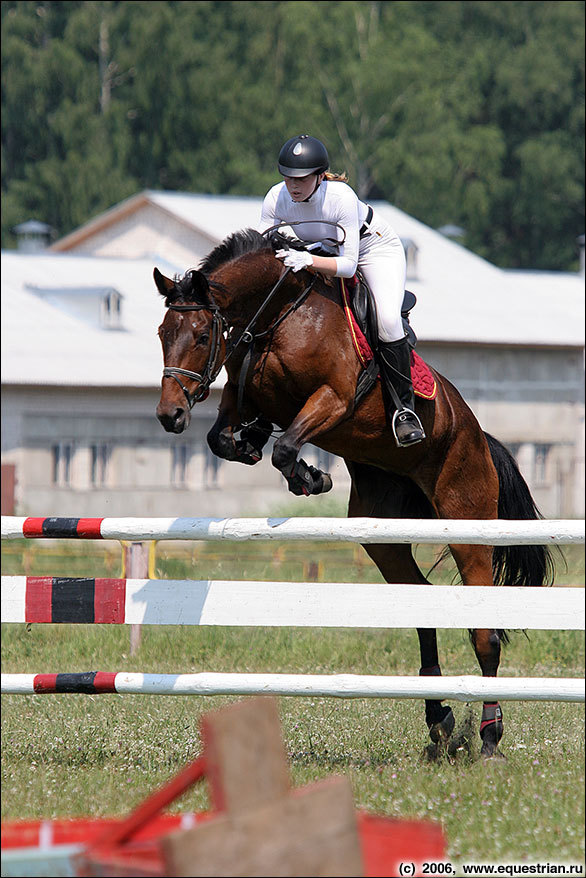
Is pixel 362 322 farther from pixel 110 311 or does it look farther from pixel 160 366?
pixel 110 311

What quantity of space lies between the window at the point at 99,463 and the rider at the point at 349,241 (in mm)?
22270

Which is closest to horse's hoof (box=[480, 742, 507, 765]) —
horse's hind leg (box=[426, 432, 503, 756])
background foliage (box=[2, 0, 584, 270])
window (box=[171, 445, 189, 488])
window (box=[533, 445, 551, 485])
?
horse's hind leg (box=[426, 432, 503, 756])

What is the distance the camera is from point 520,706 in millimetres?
7234

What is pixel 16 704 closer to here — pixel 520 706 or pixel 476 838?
pixel 520 706

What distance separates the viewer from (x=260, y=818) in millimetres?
2646

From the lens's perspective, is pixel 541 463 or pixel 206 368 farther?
pixel 541 463

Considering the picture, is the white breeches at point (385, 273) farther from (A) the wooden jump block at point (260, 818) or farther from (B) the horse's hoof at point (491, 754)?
(A) the wooden jump block at point (260, 818)

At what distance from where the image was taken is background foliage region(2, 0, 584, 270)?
44406 millimetres

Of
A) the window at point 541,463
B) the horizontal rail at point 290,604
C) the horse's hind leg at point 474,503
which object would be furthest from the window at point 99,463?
the horizontal rail at point 290,604

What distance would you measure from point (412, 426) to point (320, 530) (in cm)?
128

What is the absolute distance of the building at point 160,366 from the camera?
27406 mm

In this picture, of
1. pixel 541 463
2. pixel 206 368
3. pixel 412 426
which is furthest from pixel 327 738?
pixel 541 463

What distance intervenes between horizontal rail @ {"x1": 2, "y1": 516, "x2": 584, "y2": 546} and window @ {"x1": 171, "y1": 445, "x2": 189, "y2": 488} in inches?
951

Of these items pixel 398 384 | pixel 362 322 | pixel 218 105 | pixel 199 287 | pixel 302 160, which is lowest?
pixel 398 384
